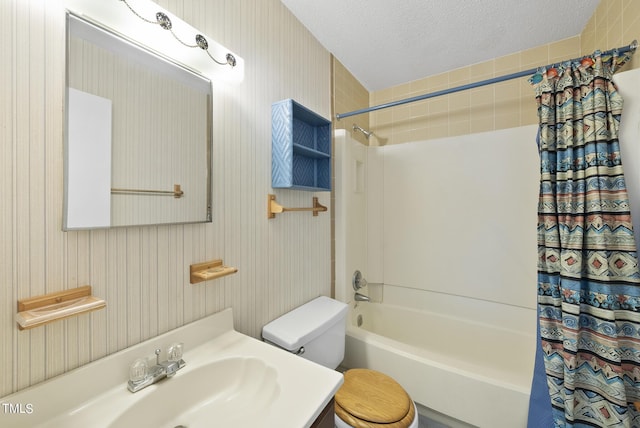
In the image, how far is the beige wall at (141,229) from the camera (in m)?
0.60

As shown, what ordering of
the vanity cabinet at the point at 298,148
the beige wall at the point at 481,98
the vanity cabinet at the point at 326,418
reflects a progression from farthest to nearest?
the beige wall at the point at 481,98 → the vanity cabinet at the point at 298,148 → the vanity cabinet at the point at 326,418

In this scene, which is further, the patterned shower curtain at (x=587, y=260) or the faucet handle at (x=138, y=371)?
the patterned shower curtain at (x=587, y=260)

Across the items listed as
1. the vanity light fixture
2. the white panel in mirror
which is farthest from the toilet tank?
the vanity light fixture

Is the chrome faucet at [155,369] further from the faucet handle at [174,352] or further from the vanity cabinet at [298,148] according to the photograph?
the vanity cabinet at [298,148]

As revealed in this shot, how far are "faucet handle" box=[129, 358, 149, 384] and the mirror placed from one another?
0.43m

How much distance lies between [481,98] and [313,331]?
2184mm

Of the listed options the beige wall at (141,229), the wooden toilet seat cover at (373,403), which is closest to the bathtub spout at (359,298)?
the beige wall at (141,229)

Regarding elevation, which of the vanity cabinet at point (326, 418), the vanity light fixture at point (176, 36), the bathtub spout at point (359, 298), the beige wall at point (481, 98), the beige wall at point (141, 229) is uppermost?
the beige wall at point (481, 98)

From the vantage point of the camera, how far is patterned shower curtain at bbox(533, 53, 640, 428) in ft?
3.15

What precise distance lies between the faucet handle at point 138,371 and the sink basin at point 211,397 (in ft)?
0.13

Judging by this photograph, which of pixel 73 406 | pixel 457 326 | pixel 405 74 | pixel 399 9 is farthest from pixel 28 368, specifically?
pixel 405 74

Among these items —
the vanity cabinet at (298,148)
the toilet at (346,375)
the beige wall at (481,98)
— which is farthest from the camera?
the beige wall at (481,98)

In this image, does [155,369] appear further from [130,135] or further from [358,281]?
[358,281]

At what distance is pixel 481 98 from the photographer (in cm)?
204
